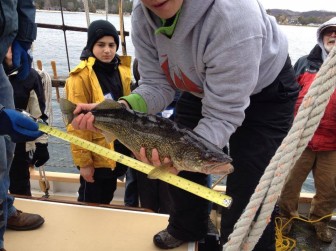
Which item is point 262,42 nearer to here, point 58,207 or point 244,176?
point 244,176

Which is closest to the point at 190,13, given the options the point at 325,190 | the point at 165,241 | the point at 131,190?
the point at 165,241

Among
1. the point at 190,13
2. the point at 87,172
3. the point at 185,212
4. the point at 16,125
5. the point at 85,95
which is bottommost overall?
the point at 87,172

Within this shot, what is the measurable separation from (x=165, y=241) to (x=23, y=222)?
115cm

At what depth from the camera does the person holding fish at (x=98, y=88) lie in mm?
3488

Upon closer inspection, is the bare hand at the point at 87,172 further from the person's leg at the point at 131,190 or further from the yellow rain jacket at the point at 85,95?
the person's leg at the point at 131,190

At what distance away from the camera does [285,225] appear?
3.91 meters

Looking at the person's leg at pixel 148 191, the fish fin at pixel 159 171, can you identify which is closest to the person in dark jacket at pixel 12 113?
the fish fin at pixel 159 171

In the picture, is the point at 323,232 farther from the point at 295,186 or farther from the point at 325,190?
the point at 295,186

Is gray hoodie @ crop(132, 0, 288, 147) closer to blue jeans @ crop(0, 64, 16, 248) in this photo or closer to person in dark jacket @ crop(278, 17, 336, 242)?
blue jeans @ crop(0, 64, 16, 248)

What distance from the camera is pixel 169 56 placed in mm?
2178

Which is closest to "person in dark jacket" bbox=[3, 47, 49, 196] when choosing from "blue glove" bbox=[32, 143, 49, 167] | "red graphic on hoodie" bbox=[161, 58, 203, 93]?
"blue glove" bbox=[32, 143, 49, 167]

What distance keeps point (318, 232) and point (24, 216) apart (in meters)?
3.11

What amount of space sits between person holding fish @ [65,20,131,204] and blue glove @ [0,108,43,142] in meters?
1.36

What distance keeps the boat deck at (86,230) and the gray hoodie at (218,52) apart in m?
1.19
